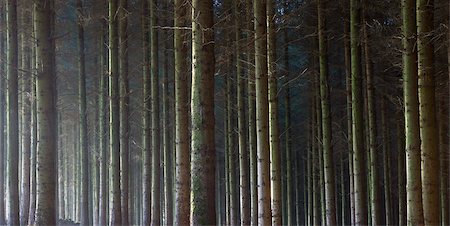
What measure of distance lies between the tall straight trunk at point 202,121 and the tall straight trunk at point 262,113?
5.78 feet

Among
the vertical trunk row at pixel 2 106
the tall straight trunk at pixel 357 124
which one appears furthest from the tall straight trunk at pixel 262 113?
the vertical trunk row at pixel 2 106

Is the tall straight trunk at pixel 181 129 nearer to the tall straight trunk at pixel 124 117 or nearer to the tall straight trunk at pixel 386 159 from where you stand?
the tall straight trunk at pixel 124 117

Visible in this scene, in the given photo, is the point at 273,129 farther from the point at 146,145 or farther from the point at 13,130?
the point at 146,145

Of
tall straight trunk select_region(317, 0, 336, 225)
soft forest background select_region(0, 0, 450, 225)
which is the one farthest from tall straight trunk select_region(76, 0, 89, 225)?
tall straight trunk select_region(317, 0, 336, 225)

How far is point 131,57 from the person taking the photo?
1945cm

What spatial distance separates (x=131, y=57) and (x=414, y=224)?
13.3 meters

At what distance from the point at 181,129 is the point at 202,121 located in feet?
7.02

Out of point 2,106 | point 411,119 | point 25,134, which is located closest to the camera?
point 411,119

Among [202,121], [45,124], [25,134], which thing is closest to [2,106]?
[25,134]

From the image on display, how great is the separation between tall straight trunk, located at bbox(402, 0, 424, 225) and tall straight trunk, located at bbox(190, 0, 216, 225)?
270 centimetres

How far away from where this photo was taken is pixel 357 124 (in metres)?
12.2

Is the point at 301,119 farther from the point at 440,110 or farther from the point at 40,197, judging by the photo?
the point at 40,197

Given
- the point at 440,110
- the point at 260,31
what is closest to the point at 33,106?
the point at 260,31

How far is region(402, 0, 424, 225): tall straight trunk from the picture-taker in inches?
311
